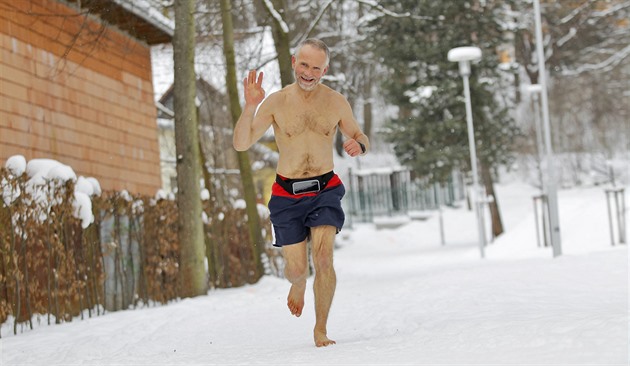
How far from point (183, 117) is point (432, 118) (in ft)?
55.2

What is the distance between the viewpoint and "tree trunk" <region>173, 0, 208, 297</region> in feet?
46.4

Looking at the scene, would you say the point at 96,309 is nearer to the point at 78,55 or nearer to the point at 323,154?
the point at 78,55

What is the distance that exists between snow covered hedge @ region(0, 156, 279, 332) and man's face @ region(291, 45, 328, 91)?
4256mm

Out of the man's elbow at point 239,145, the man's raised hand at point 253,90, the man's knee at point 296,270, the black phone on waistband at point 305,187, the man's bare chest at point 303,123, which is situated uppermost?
the man's raised hand at point 253,90

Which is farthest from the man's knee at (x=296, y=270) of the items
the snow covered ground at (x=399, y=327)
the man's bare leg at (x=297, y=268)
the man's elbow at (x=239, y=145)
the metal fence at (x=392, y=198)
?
the metal fence at (x=392, y=198)

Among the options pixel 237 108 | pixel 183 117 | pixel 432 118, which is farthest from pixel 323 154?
pixel 432 118

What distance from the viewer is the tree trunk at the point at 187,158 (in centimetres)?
1415

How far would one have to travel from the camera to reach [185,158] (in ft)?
47.1

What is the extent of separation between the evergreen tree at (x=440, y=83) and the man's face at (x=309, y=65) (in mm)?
22740

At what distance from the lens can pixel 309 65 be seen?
6.70m

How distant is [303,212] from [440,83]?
76.2 ft

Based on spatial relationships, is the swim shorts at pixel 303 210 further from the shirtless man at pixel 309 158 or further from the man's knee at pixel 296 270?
the man's knee at pixel 296 270

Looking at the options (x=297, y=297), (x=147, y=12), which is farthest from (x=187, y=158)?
(x=297, y=297)

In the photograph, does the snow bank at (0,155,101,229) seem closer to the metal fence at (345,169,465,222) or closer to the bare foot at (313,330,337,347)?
the bare foot at (313,330,337,347)
